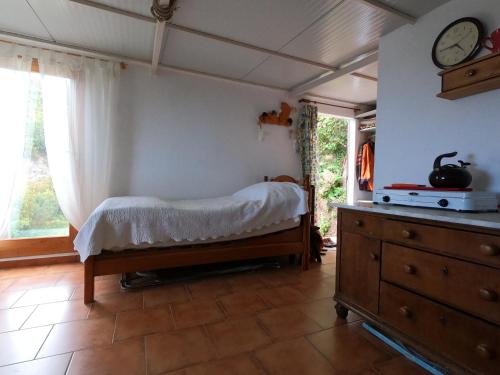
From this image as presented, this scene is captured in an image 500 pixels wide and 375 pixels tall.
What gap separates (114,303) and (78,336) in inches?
15.6

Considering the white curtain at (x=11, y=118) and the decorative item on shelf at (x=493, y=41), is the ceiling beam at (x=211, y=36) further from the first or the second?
the decorative item on shelf at (x=493, y=41)

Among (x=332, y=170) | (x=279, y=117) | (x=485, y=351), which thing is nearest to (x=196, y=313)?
(x=485, y=351)

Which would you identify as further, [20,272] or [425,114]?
→ [20,272]

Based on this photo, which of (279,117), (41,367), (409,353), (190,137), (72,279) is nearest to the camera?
(41,367)

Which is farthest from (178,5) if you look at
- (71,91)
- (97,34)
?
(71,91)

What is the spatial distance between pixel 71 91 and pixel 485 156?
349cm

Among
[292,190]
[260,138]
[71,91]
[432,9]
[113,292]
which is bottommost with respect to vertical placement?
[113,292]

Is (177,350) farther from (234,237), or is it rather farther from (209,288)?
(234,237)

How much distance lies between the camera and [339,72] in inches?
112

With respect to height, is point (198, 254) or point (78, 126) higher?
point (78, 126)

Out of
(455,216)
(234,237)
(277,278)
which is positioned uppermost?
(455,216)

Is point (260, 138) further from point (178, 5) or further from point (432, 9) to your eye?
point (432, 9)

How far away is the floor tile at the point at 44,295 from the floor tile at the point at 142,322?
62cm

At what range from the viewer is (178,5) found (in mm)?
1812
